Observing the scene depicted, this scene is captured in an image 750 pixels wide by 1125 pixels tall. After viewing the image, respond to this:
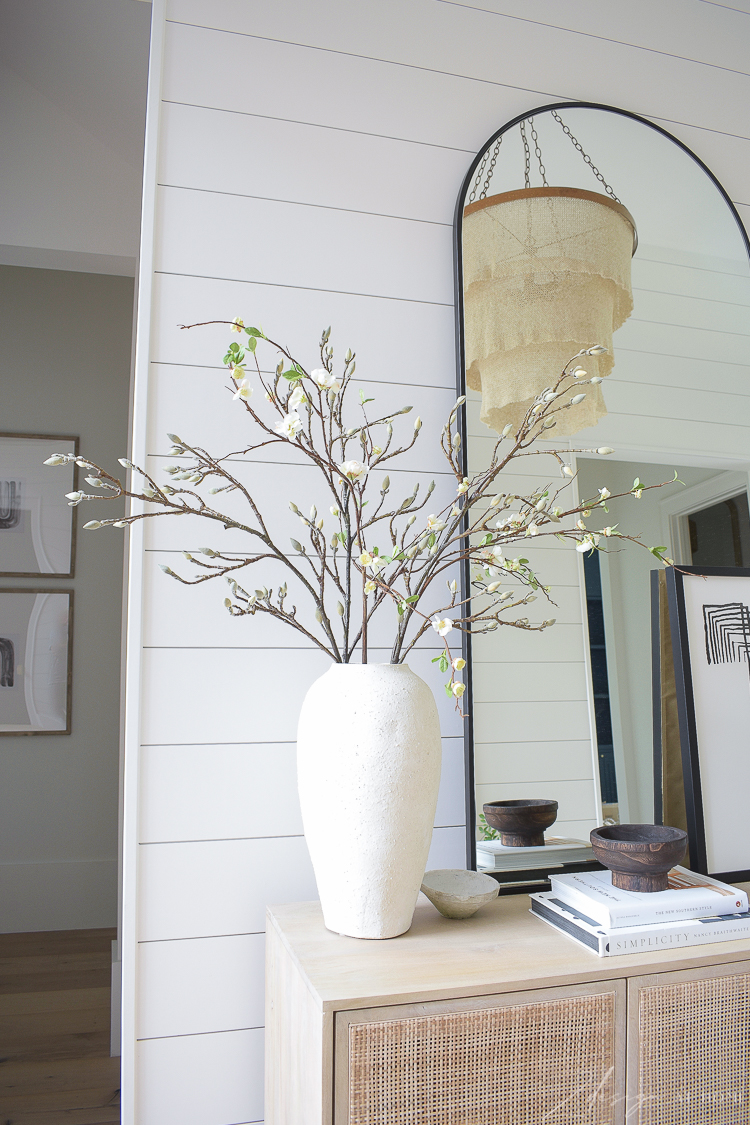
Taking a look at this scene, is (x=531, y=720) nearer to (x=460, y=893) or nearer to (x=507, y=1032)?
(x=460, y=893)

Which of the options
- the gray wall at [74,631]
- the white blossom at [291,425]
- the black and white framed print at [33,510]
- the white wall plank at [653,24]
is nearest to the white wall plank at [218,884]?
the white blossom at [291,425]

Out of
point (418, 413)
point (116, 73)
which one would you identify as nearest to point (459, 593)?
point (418, 413)

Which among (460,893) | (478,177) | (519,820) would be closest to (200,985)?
(460,893)

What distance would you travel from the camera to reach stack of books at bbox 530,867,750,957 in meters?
0.97

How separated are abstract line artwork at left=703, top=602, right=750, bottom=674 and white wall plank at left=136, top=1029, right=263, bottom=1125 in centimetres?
99

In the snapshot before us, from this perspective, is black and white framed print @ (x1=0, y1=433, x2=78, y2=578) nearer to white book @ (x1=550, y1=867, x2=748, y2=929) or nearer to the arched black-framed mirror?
the arched black-framed mirror

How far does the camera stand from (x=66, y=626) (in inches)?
134

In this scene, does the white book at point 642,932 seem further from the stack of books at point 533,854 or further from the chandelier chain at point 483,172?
the chandelier chain at point 483,172

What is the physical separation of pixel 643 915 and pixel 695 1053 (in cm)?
16

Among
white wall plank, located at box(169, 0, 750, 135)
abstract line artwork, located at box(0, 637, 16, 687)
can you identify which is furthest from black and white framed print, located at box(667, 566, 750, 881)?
abstract line artwork, located at box(0, 637, 16, 687)

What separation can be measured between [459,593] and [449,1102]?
0.73m

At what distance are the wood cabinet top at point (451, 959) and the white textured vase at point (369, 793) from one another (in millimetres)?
48

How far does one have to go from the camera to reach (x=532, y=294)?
142 cm

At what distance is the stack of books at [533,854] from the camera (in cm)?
126
